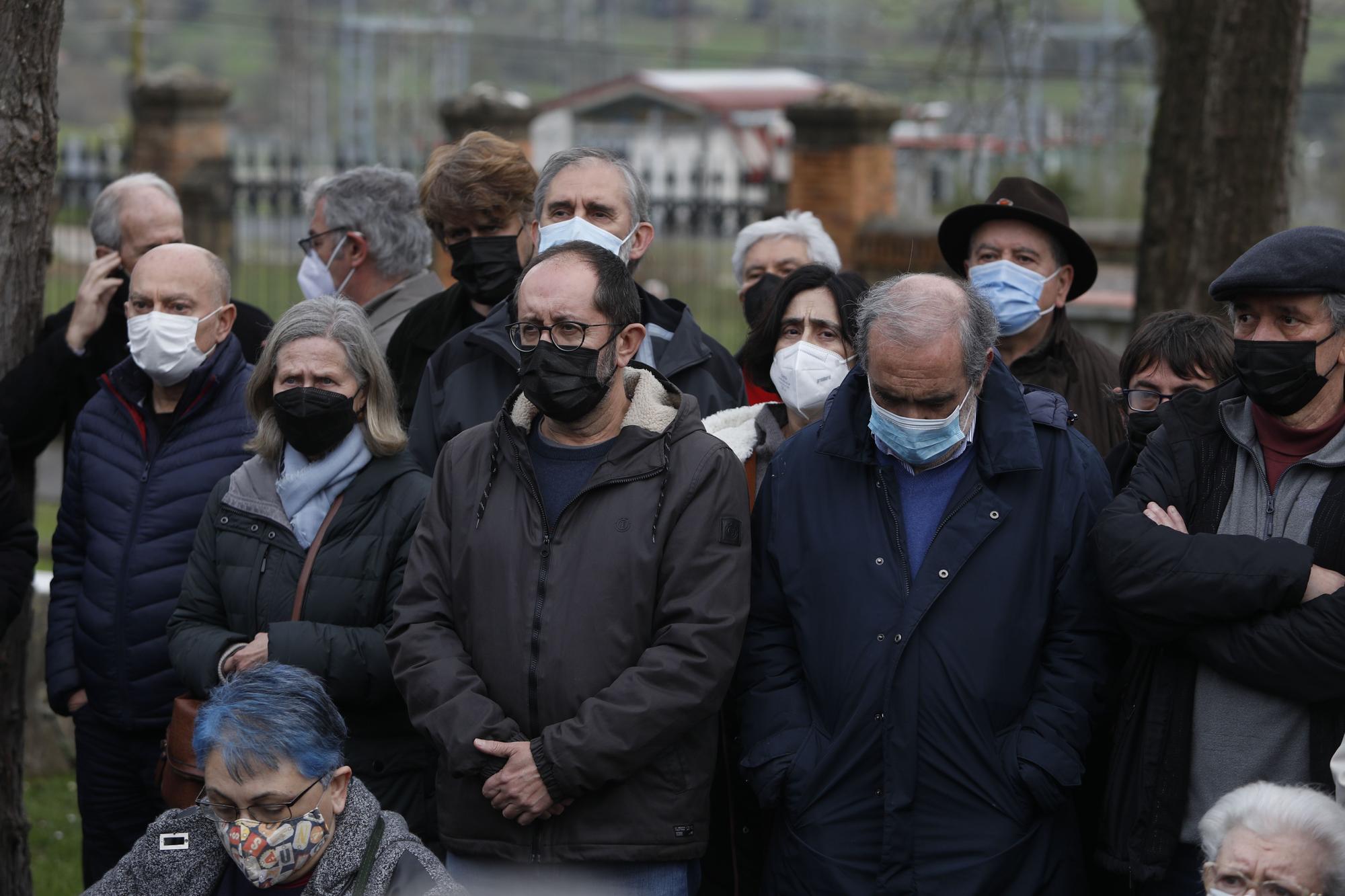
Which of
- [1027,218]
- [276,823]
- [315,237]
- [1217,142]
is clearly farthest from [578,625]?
[1217,142]

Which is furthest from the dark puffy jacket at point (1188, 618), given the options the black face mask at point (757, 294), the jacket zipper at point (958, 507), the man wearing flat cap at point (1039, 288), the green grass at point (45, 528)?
the green grass at point (45, 528)

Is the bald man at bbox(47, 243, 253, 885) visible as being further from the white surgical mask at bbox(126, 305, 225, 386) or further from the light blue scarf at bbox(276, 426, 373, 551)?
the light blue scarf at bbox(276, 426, 373, 551)

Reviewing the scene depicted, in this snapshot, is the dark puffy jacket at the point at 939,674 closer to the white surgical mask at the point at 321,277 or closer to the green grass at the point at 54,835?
the white surgical mask at the point at 321,277

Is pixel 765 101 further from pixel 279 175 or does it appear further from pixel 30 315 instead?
pixel 30 315

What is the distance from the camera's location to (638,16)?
80.2 metres

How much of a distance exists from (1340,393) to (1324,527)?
1.04ft

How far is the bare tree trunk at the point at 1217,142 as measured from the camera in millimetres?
7004

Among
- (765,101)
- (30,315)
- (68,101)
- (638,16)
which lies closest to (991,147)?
(30,315)

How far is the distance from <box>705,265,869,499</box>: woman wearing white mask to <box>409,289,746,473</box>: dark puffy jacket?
15 cm

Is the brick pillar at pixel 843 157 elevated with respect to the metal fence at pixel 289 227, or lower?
elevated

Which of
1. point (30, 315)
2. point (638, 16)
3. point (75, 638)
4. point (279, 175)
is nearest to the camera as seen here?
point (75, 638)

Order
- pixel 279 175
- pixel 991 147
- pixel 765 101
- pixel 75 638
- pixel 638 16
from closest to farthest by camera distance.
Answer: pixel 75 638
pixel 279 175
pixel 991 147
pixel 765 101
pixel 638 16

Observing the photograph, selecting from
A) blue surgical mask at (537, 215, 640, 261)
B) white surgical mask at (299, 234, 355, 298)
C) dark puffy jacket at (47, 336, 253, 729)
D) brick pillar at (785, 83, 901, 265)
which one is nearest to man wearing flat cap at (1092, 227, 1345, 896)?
blue surgical mask at (537, 215, 640, 261)

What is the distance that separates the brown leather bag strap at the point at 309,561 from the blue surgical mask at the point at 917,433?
1515mm
